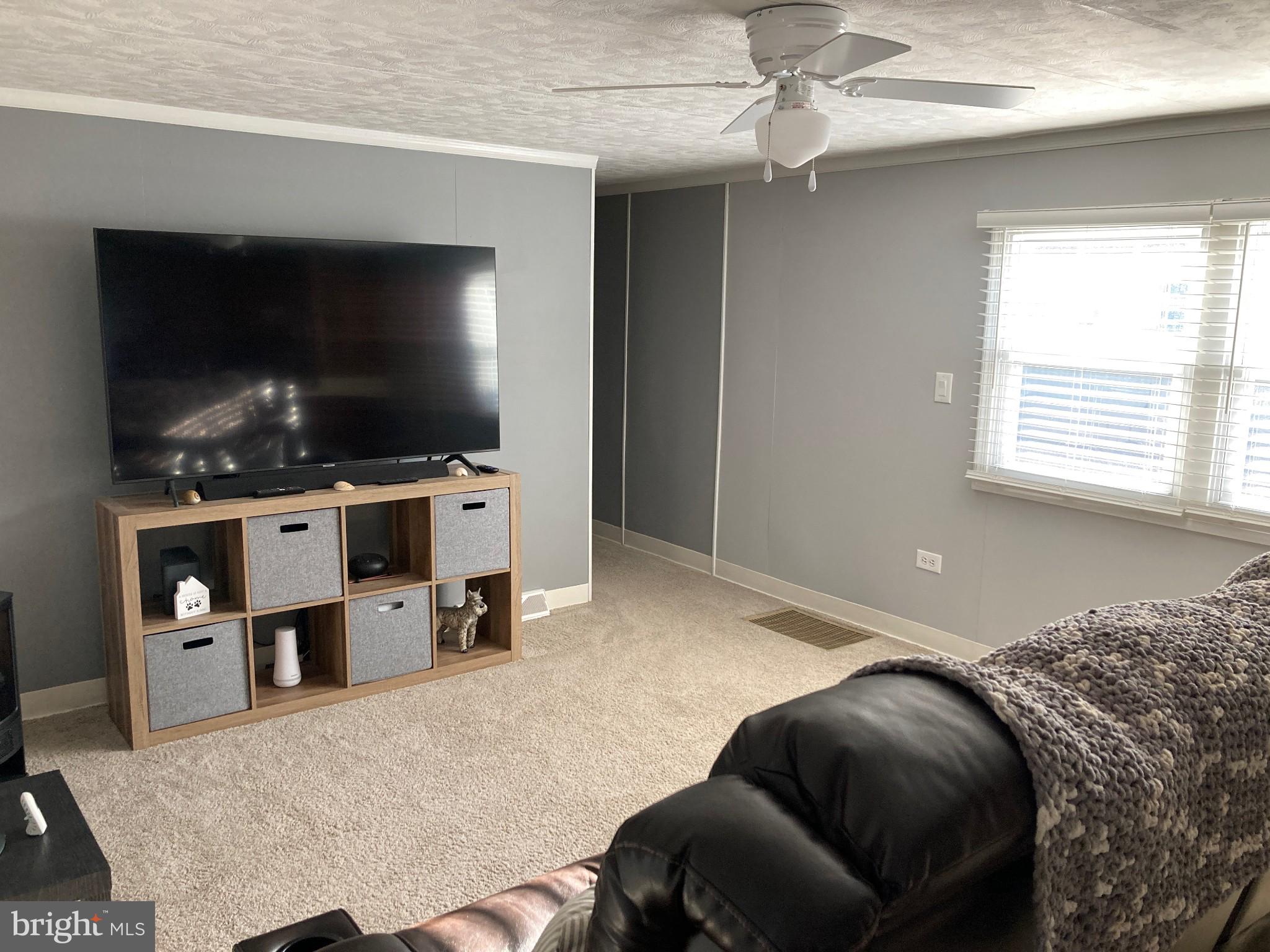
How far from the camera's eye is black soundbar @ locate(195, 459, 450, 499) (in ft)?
11.5

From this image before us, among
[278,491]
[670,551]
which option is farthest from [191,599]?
[670,551]

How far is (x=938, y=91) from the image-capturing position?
2314 millimetres

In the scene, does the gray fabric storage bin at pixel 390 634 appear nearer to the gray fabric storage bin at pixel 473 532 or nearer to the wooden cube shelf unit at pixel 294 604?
the wooden cube shelf unit at pixel 294 604

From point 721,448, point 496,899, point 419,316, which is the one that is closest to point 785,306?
point 721,448

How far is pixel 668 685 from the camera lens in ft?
12.9

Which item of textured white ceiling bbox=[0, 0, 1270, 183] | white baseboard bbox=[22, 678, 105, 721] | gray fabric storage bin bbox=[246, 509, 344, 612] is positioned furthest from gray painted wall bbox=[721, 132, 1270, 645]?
white baseboard bbox=[22, 678, 105, 721]

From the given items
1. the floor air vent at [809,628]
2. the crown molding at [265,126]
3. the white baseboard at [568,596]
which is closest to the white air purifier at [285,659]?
the white baseboard at [568,596]

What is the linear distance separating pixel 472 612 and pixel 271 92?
209 cm

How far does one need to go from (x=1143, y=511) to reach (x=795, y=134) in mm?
2237

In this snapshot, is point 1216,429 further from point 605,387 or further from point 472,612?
point 605,387

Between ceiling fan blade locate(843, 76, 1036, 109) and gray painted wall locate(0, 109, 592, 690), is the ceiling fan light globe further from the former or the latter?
gray painted wall locate(0, 109, 592, 690)

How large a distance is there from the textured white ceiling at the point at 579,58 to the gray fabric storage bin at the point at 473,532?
4.81 feet

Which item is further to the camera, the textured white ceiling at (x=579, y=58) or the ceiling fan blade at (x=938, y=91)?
the ceiling fan blade at (x=938, y=91)

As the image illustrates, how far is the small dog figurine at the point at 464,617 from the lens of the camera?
406 centimetres
